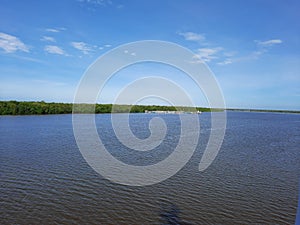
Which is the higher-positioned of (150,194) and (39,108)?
(39,108)

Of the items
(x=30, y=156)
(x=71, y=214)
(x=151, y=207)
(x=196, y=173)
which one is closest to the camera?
(x=71, y=214)

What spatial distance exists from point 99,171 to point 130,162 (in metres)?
2.38

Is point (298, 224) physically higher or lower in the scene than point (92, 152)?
higher

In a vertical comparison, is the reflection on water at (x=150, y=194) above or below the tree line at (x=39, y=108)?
below

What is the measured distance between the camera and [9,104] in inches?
2416

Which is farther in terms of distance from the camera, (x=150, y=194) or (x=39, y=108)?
(x=39, y=108)

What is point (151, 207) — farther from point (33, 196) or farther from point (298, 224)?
point (298, 224)

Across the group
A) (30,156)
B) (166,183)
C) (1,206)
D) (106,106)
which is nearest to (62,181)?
(1,206)

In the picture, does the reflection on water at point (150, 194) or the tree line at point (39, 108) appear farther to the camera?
the tree line at point (39, 108)

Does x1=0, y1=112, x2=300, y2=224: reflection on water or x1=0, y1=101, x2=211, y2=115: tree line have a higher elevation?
x1=0, y1=101, x2=211, y2=115: tree line

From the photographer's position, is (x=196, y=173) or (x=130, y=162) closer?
(x=196, y=173)

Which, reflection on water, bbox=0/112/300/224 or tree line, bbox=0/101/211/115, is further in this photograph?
tree line, bbox=0/101/211/115

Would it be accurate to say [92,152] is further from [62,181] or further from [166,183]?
[166,183]

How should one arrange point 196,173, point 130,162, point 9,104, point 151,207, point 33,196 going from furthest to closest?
point 9,104 → point 130,162 → point 196,173 → point 33,196 → point 151,207
